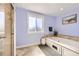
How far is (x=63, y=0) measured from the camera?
0.83 m

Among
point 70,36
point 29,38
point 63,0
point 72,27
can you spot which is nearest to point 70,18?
point 72,27

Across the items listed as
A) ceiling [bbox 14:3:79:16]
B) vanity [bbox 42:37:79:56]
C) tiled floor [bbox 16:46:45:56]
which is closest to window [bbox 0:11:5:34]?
ceiling [bbox 14:3:79:16]

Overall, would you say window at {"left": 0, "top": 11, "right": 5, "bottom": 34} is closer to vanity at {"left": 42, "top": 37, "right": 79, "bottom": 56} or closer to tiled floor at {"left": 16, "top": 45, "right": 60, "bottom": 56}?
tiled floor at {"left": 16, "top": 45, "right": 60, "bottom": 56}

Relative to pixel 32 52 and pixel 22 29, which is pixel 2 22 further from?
pixel 32 52

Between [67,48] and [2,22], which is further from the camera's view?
[67,48]

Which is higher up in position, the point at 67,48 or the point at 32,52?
the point at 67,48

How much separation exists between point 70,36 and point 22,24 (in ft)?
5.92

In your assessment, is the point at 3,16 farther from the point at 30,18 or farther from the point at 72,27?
the point at 72,27

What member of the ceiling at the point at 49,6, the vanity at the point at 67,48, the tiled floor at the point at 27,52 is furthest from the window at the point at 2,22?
the vanity at the point at 67,48

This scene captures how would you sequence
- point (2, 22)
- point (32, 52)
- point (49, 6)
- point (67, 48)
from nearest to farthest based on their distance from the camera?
point (2, 22)
point (67, 48)
point (32, 52)
point (49, 6)

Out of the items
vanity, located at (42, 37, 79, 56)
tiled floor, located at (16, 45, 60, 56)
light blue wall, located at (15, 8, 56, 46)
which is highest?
light blue wall, located at (15, 8, 56, 46)

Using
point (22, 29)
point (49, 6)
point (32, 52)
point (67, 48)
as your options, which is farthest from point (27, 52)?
point (49, 6)

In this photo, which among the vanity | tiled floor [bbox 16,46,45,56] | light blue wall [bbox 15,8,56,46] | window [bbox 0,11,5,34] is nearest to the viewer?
window [bbox 0,11,5,34]

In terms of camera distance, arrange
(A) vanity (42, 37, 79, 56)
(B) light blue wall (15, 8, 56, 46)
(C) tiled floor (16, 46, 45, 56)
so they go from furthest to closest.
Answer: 1. (B) light blue wall (15, 8, 56, 46)
2. (C) tiled floor (16, 46, 45, 56)
3. (A) vanity (42, 37, 79, 56)
